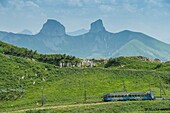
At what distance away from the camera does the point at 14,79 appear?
13062cm

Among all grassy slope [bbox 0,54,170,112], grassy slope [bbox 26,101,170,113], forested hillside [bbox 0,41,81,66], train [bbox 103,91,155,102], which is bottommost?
grassy slope [bbox 26,101,170,113]

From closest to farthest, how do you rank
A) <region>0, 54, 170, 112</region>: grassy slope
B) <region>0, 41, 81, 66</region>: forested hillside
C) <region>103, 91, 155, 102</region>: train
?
1. <region>103, 91, 155, 102</region>: train
2. <region>0, 54, 170, 112</region>: grassy slope
3. <region>0, 41, 81, 66</region>: forested hillside

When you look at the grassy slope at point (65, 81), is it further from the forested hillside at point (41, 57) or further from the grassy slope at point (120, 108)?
the forested hillside at point (41, 57)

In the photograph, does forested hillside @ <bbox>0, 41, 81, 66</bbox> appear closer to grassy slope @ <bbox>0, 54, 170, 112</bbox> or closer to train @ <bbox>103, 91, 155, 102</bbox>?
grassy slope @ <bbox>0, 54, 170, 112</bbox>

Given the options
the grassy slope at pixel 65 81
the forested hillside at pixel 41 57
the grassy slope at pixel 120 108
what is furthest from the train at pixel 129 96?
the forested hillside at pixel 41 57

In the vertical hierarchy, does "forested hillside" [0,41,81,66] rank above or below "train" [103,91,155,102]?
above

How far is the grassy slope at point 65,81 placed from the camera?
112 meters

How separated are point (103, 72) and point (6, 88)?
135 feet

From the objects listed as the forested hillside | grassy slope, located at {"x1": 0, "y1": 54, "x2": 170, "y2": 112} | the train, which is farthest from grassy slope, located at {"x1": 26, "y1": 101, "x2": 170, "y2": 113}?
the forested hillside

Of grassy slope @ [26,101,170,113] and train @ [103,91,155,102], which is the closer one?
grassy slope @ [26,101,170,113]

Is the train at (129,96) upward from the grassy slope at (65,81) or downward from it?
downward

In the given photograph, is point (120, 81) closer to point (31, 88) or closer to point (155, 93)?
point (155, 93)

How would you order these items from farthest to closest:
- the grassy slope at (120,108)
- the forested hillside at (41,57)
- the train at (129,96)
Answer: the forested hillside at (41,57), the train at (129,96), the grassy slope at (120,108)

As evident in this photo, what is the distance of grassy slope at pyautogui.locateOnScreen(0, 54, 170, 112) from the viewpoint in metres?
112
